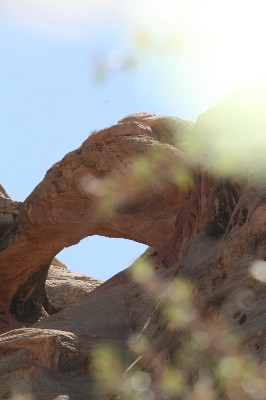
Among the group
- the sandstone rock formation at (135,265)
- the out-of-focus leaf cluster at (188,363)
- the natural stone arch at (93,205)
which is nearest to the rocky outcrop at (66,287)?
the sandstone rock formation at (135,265)

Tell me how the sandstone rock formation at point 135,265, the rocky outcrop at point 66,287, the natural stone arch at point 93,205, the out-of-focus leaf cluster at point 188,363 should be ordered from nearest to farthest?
the out-of-focus leaf cluster at point 188,363, the sandstone rock formation at point 135,265, the natural stone arch at point 93,205, the rocky outcrop at point 66,287

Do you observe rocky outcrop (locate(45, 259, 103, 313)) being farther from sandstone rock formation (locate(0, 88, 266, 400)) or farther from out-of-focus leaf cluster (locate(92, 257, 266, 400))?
out-of-focus leaf cluster (locate(92, 257, 266, 400))

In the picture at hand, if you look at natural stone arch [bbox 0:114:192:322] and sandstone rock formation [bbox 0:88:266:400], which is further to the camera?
natural stone arch [bbox 0:114:192:322]

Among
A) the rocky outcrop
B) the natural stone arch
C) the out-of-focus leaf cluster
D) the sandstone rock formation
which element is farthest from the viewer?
the rocky outcrop

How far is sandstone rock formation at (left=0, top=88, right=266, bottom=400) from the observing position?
7.11 m

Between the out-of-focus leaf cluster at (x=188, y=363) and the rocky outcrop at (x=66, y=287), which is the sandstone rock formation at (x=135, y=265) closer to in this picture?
the out-of-focus leaf cluster at (x=188, y=363)

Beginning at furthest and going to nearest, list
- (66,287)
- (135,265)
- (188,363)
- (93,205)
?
(66,287) < (93,205) < (135,265) < (188,363)

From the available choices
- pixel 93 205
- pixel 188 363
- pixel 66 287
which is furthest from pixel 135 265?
pixel 188 363

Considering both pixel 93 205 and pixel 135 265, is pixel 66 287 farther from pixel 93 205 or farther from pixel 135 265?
pixel 135 265

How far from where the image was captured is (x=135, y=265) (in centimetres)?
1784

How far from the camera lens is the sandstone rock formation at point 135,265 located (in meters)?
7.11

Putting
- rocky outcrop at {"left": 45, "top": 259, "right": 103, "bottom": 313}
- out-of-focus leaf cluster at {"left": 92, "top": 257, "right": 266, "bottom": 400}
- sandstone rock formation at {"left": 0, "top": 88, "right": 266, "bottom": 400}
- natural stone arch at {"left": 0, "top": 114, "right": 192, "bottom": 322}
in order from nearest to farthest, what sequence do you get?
out-of-focus leaf cluster at {"left": 92, "top": 257, "right": 266, "bottom": 400}
sandstone rock formation at {"left": 0, "top": 88, "right": 266, "bottom": 400}
natural stone arch at {"left": 0, "top": 114, "right": 192, "bottom": 322}
rocky outcrop at {"left": 45, "top": 259, "right": 103, "bottom": 313}

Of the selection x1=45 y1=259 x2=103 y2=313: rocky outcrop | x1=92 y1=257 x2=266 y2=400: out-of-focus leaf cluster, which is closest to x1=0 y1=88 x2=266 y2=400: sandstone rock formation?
x1=92 y1=257 x2=266 y2=400: out-of-focus leaf cluster

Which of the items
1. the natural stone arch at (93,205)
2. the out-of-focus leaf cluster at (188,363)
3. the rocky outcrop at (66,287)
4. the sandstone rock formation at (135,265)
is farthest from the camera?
the rocky outcrop at (66,287)
